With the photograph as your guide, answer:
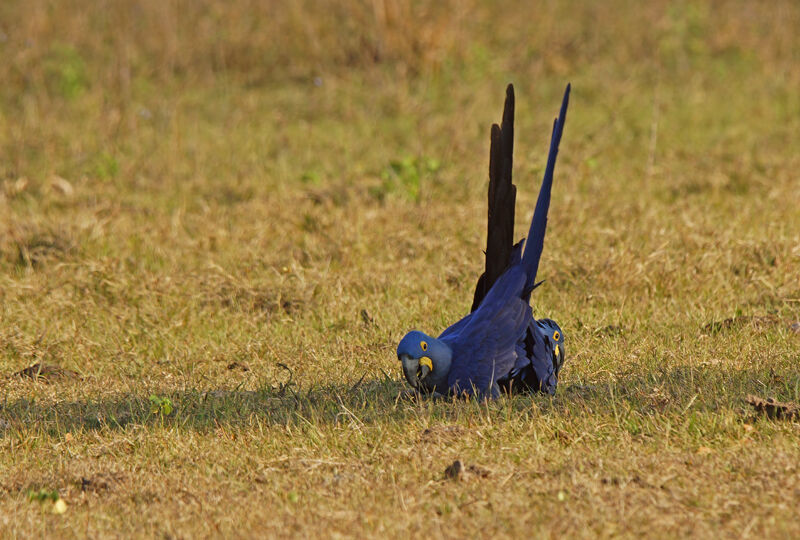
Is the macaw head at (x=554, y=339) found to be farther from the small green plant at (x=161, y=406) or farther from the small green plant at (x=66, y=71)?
the small green plant at (x=66, y=71)

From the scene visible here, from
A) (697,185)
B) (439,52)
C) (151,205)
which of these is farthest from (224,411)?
(439,52)

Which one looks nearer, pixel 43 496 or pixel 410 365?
pixel 43 496

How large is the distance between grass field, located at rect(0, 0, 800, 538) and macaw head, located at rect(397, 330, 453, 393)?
146 millimetres

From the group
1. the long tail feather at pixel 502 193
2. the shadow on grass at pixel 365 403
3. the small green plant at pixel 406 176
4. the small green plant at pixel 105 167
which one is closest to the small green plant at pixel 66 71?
the small green plant at pixel 105 167

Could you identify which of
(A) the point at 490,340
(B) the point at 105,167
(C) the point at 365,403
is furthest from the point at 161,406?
(B) the point at 105,167

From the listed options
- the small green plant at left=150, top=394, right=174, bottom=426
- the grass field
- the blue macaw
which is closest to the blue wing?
the blue macaw

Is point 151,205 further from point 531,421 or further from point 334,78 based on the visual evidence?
point 531,421

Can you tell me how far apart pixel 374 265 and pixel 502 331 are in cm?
238

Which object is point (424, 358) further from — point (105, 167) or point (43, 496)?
point (105, 167)

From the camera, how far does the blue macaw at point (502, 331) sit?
148 inches

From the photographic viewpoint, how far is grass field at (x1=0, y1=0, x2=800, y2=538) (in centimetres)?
317

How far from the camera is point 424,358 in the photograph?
3596 mm

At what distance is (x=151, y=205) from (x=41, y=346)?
9.07 ft

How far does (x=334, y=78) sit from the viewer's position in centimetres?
1106
